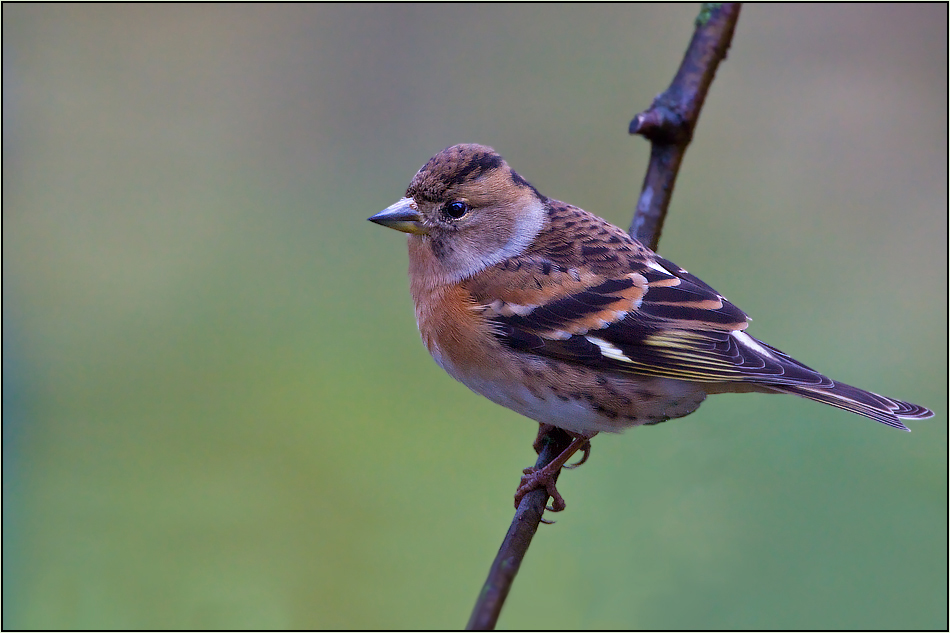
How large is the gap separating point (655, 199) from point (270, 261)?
3.58 meters

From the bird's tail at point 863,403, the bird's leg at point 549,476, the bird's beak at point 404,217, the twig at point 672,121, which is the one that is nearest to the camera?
the bird's tail at point 863,403

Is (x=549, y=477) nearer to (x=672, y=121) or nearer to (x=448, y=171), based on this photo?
(x=448, y=171)

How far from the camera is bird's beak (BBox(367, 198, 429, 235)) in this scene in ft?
10.1

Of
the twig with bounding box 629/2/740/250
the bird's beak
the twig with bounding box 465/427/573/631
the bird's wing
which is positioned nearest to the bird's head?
the bird's beak

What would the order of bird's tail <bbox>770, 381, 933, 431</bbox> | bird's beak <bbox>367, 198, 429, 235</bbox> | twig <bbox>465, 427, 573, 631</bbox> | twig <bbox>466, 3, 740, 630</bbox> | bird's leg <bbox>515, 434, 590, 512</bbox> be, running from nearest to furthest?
twig <bbox>465, 427, 573, 631</bbox>
bird's tail <bbox>770, 381, 933, 431</bbox>
bird's leg <bbox>515, 434, 590, 512</bbox>
bird's beak <bbox>367, 198, 429, 235</bbox>
twig <bbox>466, 3, 740, 630</bbox>

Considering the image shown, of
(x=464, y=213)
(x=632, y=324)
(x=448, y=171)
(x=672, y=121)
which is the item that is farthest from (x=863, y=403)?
(x=448, y=171)

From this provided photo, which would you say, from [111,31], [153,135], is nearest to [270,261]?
[153,135]

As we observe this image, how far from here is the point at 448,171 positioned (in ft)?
10.3

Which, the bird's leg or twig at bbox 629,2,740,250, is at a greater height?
twig at bbox 629,2,740,250

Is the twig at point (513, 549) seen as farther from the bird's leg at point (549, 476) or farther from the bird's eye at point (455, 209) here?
the bird's eye at point (455, 209)

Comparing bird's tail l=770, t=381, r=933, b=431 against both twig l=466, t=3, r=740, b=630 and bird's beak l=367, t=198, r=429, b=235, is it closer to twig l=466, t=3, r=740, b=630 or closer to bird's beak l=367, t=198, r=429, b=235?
twig l=466, t=3, r=740, b=630

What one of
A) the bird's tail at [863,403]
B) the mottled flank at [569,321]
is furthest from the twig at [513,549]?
the bird's tail at [863,403]

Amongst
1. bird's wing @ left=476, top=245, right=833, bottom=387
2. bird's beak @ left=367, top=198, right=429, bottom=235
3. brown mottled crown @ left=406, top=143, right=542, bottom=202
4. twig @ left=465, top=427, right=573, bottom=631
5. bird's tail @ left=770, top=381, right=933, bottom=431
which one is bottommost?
twig @ left=465, top=427, right=573, bottom=631

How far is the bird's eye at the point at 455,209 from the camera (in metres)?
3.19
